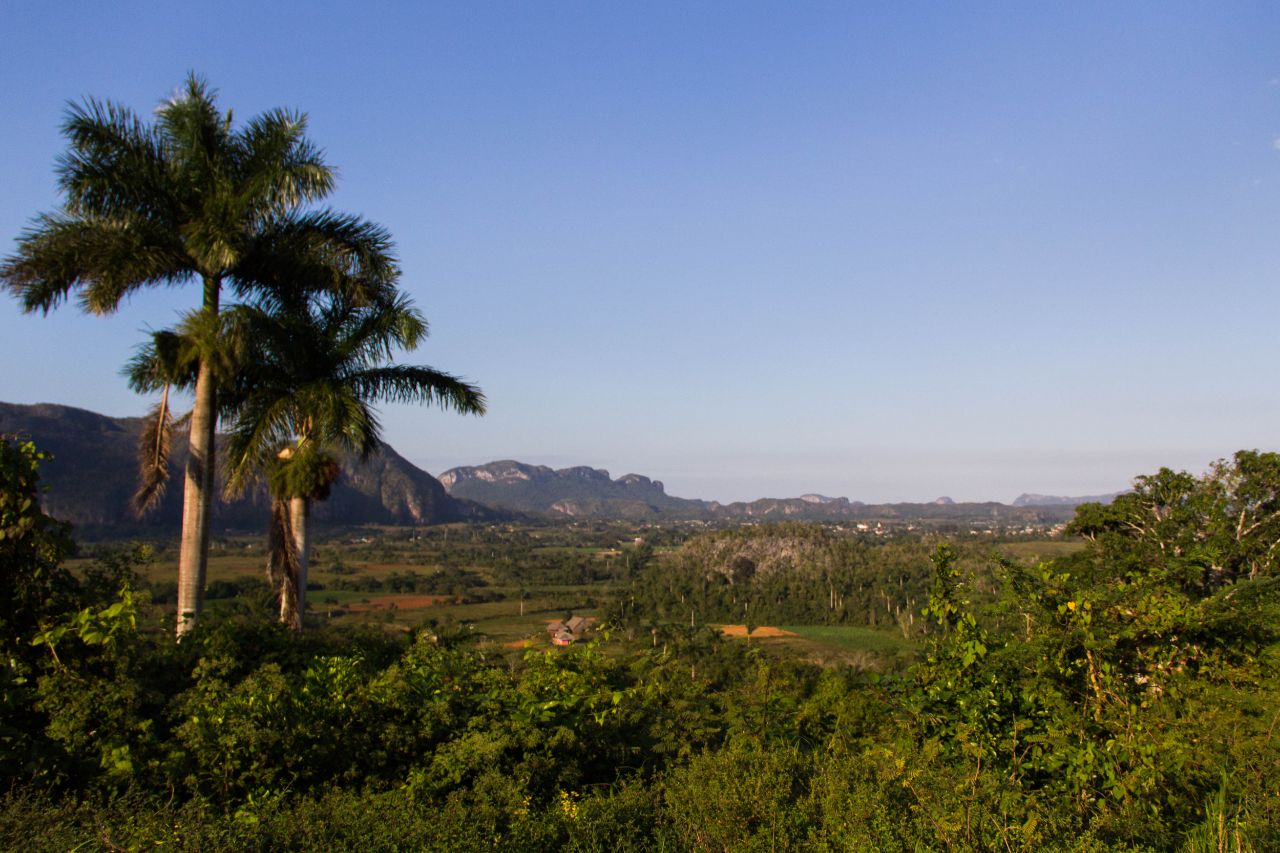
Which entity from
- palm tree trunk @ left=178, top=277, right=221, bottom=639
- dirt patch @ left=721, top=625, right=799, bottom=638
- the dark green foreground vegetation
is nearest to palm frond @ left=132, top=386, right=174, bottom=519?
palm tree trunk @ left=178, top=277, right=221, bottom=639

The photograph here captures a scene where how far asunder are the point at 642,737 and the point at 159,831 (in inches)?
125

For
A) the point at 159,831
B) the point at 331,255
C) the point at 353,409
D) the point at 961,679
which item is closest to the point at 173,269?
the point at 331,255

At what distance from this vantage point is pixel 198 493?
29.0 feet

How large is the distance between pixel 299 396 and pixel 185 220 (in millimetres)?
2434

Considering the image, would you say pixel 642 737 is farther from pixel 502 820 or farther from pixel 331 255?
pixel 331 255

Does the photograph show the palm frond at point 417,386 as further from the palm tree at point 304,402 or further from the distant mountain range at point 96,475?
the distant mountain range at point 96,475

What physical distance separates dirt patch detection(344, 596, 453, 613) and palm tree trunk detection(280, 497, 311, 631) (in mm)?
56685

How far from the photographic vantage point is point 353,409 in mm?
9695

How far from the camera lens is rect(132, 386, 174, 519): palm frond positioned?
930cm

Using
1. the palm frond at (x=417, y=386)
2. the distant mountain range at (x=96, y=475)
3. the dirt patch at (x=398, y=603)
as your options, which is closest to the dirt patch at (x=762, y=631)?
the dirt patch at (x=398, y=603)

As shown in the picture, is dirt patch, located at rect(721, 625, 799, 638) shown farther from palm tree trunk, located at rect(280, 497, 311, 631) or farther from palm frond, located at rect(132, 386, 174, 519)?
palm frond, located at rect(132, 386, 174, 519)

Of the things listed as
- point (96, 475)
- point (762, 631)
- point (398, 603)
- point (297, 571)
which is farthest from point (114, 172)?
point (96, 475)

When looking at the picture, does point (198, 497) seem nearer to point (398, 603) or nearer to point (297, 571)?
point (297, 571)

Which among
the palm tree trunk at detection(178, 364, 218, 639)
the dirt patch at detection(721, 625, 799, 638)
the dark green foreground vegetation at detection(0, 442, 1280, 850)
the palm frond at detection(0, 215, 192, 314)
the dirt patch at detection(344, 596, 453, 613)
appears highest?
the palm frond at detection(0, 215, 192, 314)
